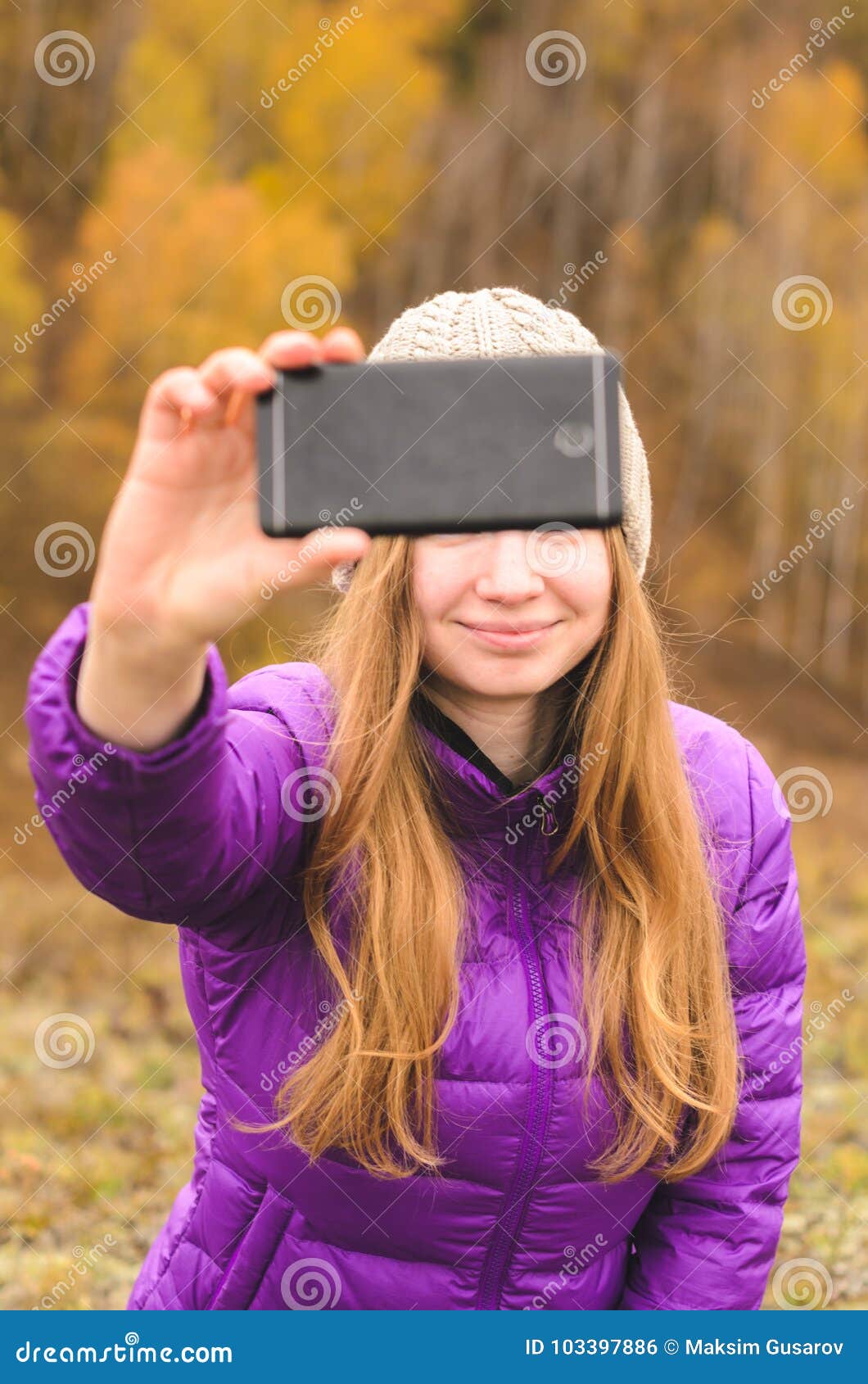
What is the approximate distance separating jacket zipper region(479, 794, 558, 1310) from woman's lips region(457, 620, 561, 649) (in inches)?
9.3

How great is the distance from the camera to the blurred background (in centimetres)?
386

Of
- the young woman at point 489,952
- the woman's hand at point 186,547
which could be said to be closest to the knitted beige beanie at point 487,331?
the young woman at point 489,952

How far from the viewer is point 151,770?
1.07 m

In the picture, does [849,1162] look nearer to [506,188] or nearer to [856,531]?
[856,531]

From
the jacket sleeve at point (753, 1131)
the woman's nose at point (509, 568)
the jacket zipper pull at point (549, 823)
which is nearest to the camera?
the woman's nose at point (509, 568)

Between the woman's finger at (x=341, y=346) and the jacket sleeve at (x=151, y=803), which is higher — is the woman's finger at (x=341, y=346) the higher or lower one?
the higher one

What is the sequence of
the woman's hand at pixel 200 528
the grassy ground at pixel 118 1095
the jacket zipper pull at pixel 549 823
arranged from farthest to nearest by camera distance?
the grassy ground at pixel 118 1095 < the jacket zipper pull at pixel 549 823 < the woman's hand at pixel 200 528

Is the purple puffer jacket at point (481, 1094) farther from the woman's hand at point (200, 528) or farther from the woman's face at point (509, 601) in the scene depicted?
the woman's hand at point (200, 528)

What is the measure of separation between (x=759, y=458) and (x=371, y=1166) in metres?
6.77

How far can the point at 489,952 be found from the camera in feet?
5.03

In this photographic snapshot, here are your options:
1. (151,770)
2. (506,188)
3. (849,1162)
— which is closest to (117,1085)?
(849,1162)

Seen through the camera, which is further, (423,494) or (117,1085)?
(117,1085)

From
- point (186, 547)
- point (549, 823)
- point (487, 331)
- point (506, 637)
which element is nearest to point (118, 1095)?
point (549, 823)

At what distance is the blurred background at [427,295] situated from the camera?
3855 millimetres
